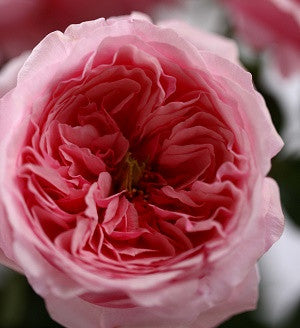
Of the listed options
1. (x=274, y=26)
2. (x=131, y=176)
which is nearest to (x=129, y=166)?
(x=131, y=176)

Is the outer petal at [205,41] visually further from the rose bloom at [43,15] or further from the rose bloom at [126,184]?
the rose bloom at [43,15]

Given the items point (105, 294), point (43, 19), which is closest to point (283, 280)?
point (43, 19)

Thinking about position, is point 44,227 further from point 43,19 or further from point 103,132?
point 43,19

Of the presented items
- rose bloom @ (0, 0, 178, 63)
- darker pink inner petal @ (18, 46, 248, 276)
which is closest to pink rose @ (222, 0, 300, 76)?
rose bloom @ (0, 0, 178, 63)

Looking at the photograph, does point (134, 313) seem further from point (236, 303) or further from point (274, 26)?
point (274, 26)

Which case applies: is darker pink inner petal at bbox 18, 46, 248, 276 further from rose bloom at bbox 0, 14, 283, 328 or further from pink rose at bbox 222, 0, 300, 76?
pink rose at bbox 222, 0, 300, 76
